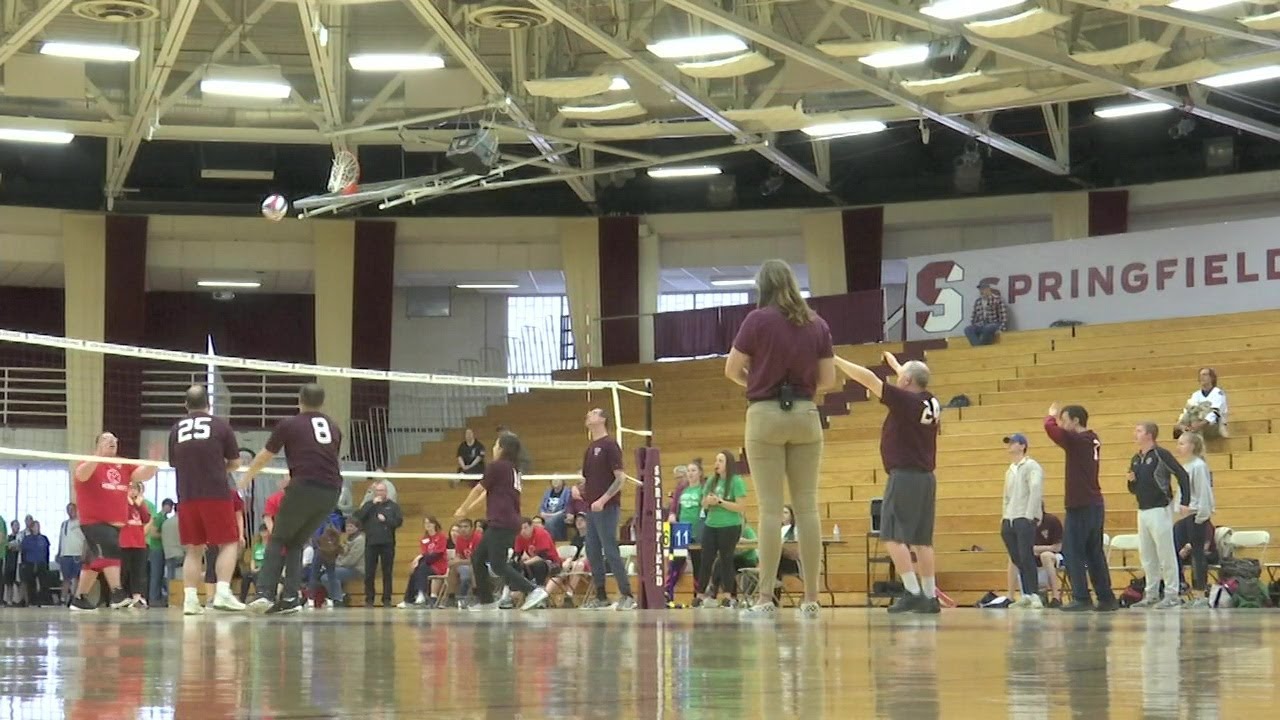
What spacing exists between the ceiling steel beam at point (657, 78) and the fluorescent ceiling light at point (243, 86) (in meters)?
4.25

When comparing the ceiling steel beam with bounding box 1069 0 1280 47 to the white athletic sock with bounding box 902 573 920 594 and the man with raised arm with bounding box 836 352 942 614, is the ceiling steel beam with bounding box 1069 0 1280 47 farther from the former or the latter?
→ the white athletic sock with bounding box 902 573 920 594

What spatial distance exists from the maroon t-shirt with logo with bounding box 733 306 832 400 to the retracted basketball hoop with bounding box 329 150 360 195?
54.5 feet

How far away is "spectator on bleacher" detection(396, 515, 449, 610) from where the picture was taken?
66.6ft

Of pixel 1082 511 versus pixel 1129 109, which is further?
pixel 1129 109

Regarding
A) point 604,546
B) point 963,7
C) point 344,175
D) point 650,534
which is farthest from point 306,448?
point 344,175

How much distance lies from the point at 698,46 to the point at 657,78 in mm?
2004

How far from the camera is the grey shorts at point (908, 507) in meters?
10.5

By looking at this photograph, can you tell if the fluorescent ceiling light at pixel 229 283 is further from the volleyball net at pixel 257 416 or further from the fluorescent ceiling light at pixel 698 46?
the fluorescent ceiling light at pixel 698 46

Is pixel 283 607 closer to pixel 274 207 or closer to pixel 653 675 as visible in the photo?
pixel 653 675

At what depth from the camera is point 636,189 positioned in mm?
31469

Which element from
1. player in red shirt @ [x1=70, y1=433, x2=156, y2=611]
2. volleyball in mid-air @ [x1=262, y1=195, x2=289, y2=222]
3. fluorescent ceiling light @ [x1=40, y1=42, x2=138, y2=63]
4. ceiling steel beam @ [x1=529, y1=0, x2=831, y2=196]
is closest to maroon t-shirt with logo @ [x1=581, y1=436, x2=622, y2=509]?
player in red shirt @ [x1=70, y1=433, x2=156, y2=611]

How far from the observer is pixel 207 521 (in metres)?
11.2

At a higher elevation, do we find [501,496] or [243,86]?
[243,86]

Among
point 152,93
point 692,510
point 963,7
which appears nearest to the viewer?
point 692,510
